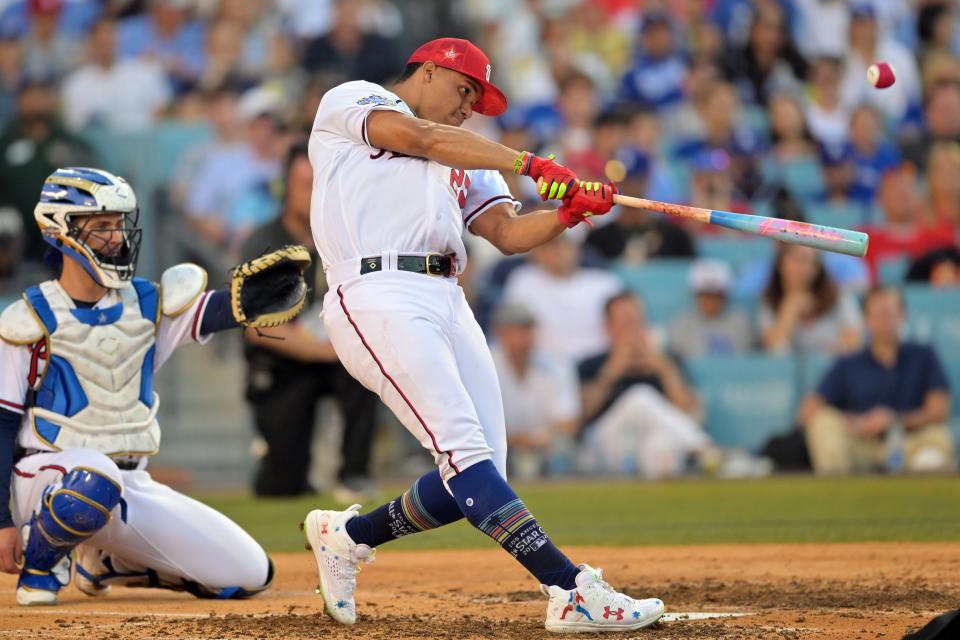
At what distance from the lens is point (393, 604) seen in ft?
17.9

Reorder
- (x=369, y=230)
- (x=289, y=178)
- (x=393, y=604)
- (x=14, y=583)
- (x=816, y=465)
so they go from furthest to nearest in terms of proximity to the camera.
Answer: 1. (x=816, y=465)
2. (x=289, y=178)
3. (x=14, y=583)
4. (x=393, y=604)
5. (x=369, y=230)

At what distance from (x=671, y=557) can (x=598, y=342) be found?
4577 millimetres

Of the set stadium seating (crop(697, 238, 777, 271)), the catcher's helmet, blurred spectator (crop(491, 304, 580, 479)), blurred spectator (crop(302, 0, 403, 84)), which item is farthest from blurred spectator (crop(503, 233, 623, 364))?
the catcher's helmet

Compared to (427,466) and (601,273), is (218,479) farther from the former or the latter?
(601,273)

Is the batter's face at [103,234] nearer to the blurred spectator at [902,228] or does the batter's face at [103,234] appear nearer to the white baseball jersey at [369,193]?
the white baseball jersey at [369,193]

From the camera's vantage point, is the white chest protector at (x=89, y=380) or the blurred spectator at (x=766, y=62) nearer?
the white chest protector at (x=89, y=380)

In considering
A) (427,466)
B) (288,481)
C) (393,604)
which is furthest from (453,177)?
(427,466)

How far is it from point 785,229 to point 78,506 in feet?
8.55

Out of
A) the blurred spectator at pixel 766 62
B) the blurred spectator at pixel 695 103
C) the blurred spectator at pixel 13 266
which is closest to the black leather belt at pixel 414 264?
the blurred spectator at pixel 13 266

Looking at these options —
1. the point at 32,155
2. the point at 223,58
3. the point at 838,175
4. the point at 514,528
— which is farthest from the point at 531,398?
the point at 514,528

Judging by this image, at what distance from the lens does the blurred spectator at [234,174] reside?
12047 millimetres

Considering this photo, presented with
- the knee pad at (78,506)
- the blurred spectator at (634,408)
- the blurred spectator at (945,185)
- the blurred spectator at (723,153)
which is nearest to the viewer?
the knee pad at (78,506)

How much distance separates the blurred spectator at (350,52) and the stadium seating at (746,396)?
15.7 ft

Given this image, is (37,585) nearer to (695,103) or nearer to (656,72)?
(695,103)
